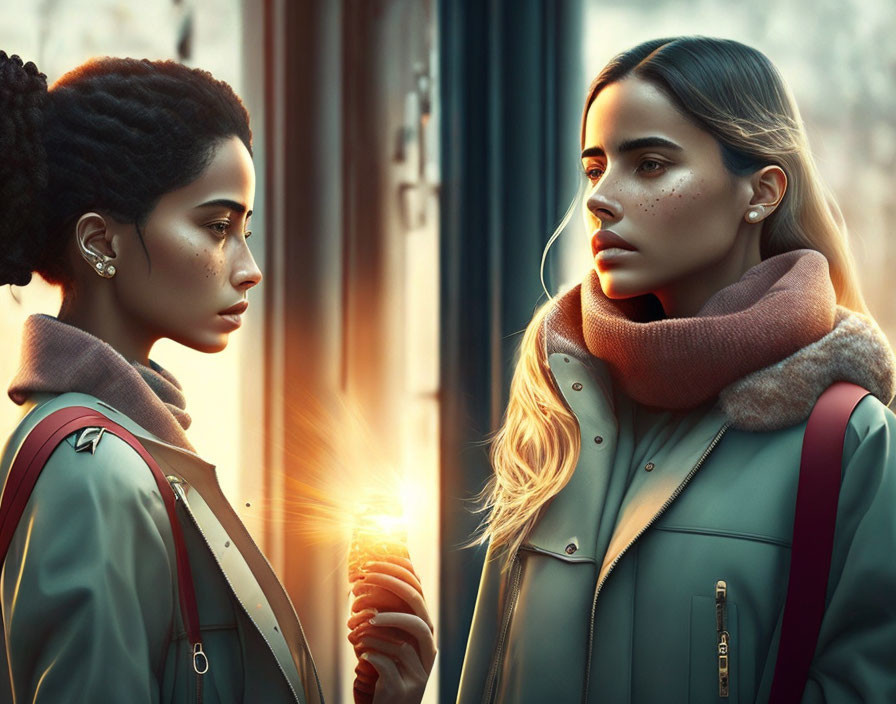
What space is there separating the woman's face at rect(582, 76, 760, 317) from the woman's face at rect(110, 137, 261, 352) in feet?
1.62

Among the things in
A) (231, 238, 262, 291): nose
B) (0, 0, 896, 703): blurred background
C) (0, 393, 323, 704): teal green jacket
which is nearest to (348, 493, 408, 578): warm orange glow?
(0, 393, 323, 704): teal green jacket

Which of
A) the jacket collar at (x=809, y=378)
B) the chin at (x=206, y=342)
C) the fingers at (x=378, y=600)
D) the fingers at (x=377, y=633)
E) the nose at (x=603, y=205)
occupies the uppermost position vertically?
the nose at (x=603, y=205)

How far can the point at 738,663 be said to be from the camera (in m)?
→ 1.21

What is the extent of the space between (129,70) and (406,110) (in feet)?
3.41

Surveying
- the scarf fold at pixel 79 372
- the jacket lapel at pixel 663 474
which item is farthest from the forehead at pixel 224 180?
the jacket lapel at pixel 663 474

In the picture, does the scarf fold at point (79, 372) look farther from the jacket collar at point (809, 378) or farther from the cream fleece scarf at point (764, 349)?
the jacket collar at point (809, 378)

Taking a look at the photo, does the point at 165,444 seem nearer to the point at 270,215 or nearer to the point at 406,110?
the point at 270,215

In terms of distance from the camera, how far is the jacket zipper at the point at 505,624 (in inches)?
55.4

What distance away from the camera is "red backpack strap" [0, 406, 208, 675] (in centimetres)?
121

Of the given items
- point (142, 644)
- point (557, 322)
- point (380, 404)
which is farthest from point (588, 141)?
point (380, 404)

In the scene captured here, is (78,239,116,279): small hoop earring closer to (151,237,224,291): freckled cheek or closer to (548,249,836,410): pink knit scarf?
(151,237,224,291): freckled cheek

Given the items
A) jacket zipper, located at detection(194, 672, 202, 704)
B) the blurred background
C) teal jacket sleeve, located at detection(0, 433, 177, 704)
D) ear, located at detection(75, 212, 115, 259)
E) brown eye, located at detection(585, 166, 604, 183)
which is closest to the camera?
teal jacket sleeve, located at detection(0, 433, 177, 704)

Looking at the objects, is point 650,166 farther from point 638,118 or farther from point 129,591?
point 129,591

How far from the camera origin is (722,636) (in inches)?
47.8
